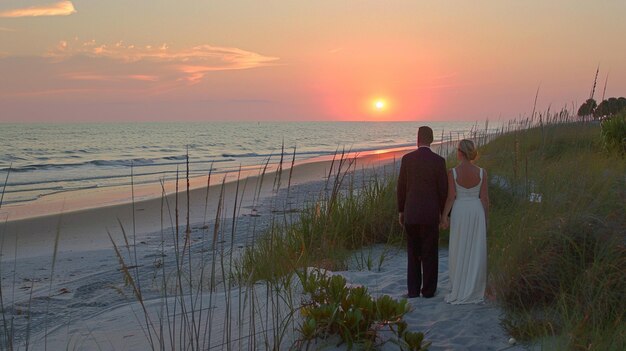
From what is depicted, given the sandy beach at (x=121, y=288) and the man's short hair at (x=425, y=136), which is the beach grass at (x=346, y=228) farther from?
the man's short hair at (x=425, y=136)

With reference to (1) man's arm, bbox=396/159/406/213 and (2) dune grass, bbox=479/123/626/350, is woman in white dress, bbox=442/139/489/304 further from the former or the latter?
(1) man's arm, bbox=396/159/406/213

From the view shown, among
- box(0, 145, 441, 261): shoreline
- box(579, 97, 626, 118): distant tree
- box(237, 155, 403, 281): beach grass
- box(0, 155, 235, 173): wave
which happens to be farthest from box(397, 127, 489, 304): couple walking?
box(0, 155, 235, 173): wave

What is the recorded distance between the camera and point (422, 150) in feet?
22.0

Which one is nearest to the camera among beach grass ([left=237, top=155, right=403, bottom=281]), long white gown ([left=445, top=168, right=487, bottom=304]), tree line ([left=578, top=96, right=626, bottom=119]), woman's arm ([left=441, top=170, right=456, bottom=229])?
long white gown ([left=445, top=168, right=487, bottom=304])

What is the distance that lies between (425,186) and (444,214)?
38 centimetres

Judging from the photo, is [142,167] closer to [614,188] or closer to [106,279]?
[106,279]

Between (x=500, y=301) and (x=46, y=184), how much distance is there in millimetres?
21101

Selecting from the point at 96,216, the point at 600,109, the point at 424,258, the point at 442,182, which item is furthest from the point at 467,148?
the point at 600,109

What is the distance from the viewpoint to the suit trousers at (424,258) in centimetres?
670

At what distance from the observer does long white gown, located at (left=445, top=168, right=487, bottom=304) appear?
627cm

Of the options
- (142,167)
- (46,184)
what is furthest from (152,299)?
(142,167)

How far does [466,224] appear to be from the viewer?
21.3 feet

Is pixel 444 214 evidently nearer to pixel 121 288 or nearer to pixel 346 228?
pixel 346 228

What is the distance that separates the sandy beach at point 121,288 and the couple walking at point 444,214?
11.9 inches
